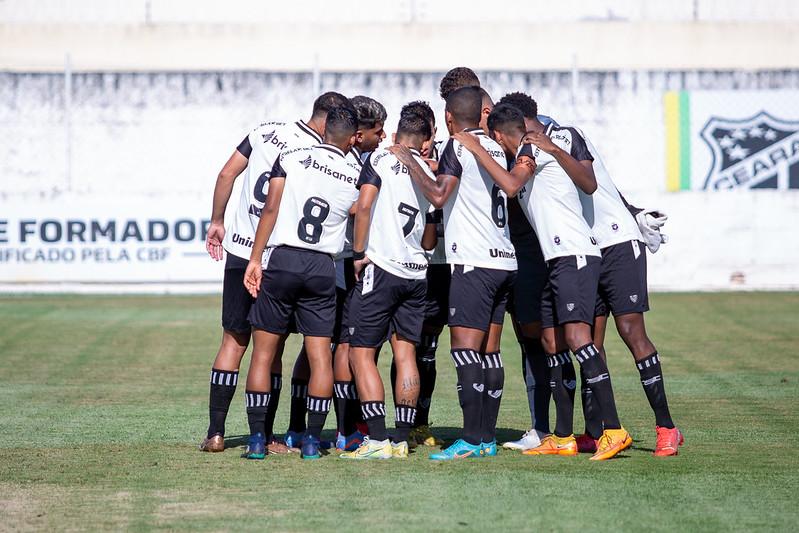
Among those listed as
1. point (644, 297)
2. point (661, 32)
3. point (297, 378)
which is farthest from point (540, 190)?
point (661, 32)

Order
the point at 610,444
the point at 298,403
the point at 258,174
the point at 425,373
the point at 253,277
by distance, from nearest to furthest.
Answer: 1. the point at 610,444
2. the point at 253,277
3. the point at 258,174
4. the point at 298,403
5. the point at 425,373

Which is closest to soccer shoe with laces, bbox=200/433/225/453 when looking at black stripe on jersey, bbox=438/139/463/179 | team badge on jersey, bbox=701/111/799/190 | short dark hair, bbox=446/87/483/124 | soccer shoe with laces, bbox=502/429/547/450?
soccer shoe with laces, bbox=502/429/547/450

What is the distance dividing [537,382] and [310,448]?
171 centimetres

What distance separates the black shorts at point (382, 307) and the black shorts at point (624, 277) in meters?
1.25

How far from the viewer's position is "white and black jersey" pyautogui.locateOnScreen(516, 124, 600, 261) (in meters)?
6.57

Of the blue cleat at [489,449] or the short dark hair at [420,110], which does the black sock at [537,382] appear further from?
the short dark hair at [420,110]

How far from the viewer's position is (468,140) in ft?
21.4

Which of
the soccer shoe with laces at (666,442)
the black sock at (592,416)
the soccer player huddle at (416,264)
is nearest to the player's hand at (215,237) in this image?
the soccer player huddle at (416,264)

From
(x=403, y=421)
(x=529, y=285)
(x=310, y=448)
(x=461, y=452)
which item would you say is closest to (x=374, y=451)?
(x=403, y=421)

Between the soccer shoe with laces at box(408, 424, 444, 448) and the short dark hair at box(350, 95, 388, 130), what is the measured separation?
2.18 meters

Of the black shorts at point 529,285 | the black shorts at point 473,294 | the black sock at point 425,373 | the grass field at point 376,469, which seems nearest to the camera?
the grass field at point 376,469

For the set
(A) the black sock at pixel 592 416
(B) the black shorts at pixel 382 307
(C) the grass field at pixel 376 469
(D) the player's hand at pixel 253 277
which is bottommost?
(C) the grass field at pixel 376 469

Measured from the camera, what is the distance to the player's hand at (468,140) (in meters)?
6.48

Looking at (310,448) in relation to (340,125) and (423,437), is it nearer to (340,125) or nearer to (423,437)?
(423,437)
